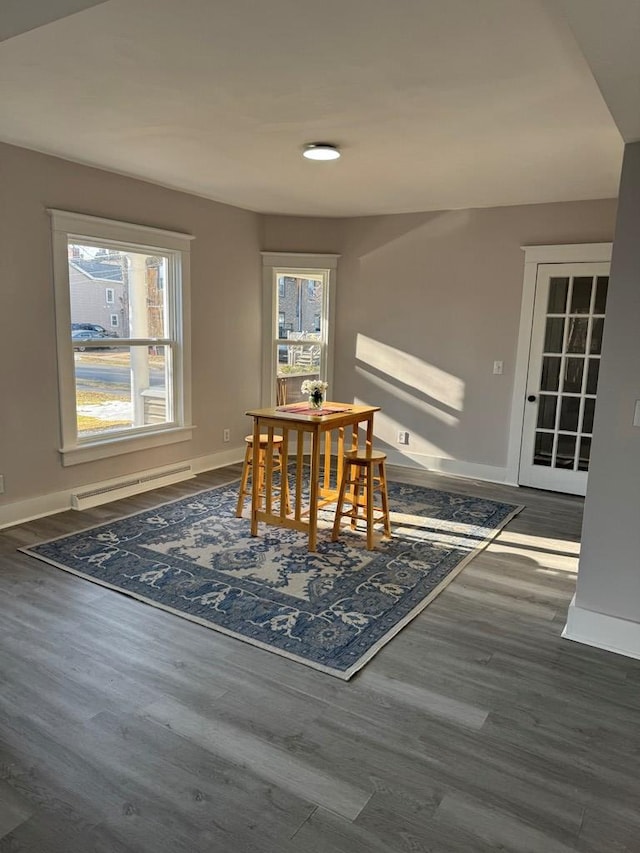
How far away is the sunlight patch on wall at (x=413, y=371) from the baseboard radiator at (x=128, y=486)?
217 cm

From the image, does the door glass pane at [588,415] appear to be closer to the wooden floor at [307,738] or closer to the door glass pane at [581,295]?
the door glass pane at [581,295]

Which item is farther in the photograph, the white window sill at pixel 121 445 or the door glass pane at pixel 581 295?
the door glass pane at pixel 581 295

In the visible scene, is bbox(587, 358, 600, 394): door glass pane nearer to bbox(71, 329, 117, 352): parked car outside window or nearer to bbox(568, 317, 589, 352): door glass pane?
bbox(568, 317, 589, 352): door glass pane

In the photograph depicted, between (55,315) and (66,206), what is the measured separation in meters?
0.78

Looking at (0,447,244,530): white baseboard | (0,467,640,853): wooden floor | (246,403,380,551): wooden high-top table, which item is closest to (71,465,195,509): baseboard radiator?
(0,447,244,530): white baseboard

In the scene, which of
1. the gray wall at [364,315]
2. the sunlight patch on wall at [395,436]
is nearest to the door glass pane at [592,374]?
the gray wall at [364,315]

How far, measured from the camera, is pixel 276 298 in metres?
6.23

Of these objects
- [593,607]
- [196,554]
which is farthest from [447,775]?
[196,554]

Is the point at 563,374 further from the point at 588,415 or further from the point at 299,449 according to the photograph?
the point at 299,449

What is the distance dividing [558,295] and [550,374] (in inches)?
27.2

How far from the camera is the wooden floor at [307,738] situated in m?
1.72

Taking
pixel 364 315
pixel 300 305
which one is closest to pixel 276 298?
pixel 300 305

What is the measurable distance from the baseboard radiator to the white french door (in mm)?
3164

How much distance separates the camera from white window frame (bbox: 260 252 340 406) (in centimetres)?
609
